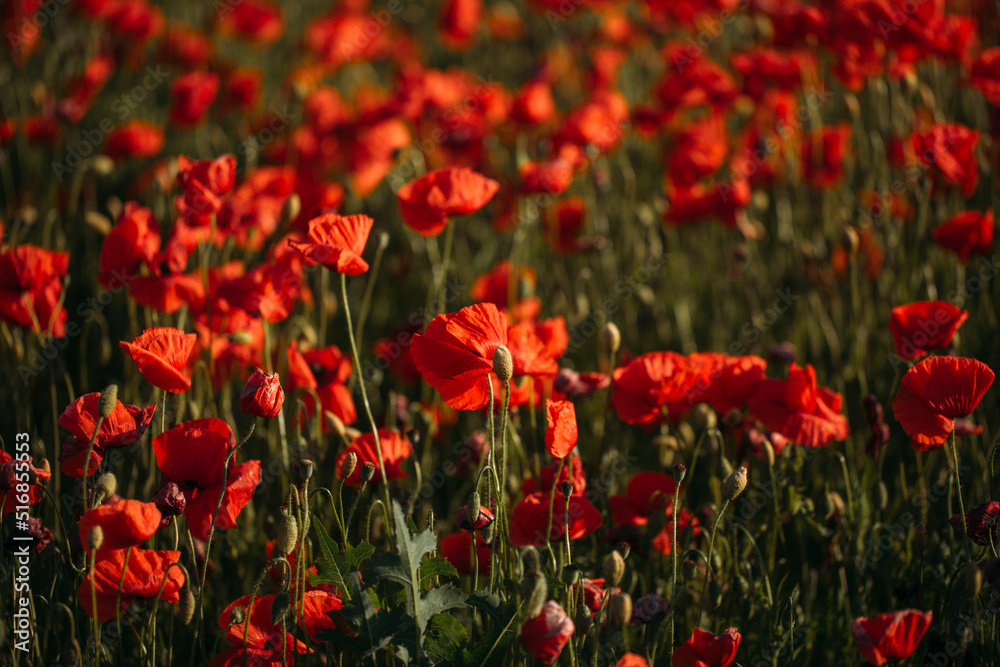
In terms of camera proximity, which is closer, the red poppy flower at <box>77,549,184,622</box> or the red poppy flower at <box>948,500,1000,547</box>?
the red poppy flower at <box>77,549,184,622</box>

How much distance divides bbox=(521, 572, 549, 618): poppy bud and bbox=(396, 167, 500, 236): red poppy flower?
969 millimetres

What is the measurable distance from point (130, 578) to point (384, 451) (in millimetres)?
544

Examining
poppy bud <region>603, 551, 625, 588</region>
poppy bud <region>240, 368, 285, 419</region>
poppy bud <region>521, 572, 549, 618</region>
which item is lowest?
poppy bud <region>603, 551, 625, 588</region>

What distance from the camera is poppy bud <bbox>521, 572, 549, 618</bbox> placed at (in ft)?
3.68

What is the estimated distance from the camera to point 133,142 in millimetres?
3203

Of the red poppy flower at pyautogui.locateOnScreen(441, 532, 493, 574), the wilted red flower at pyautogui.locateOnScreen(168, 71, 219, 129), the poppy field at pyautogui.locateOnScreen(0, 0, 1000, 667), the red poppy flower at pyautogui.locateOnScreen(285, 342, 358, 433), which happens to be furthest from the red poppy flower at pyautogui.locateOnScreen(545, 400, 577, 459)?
the wilted red flower at pyautogui.locateOnScreen(168, 71, 219, 129)

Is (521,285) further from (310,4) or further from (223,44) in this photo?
(310,4)

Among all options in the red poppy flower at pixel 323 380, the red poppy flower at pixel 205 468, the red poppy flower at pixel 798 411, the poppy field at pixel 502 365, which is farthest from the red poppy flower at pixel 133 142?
the red poppy flower at pixel 798 411

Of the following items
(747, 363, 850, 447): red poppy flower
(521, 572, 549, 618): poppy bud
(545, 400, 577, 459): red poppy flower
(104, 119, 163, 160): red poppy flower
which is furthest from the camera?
(104, 119, 163, 160): red poppy flower

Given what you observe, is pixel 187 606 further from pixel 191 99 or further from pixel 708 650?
pixel 191 99

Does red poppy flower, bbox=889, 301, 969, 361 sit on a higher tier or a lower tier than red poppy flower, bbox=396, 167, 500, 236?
lower

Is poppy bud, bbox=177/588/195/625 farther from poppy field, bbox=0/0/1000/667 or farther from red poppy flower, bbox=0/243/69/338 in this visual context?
red poppy flower, bbox=0/243/69/338

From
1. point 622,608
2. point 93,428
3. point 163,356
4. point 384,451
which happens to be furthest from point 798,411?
point 93,428

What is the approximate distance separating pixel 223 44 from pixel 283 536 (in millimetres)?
4854
